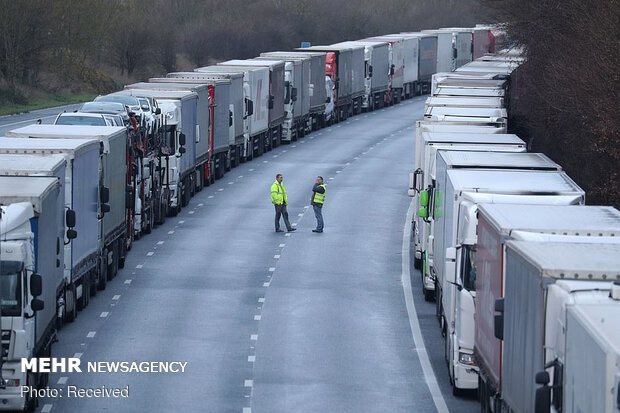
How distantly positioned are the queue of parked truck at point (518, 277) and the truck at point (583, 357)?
11 mm

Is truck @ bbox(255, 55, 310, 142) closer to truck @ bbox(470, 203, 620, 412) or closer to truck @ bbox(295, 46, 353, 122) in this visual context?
truck @ bbox(295, 46, 353, 122)

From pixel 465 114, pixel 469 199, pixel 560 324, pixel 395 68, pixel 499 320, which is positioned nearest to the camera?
pixel 560 324

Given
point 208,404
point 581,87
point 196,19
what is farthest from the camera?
point 196,19

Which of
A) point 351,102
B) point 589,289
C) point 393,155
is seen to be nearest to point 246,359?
point 589,289

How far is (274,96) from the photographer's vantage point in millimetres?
61406

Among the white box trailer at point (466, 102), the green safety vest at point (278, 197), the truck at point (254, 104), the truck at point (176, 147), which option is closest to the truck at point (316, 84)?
the truck at point (254, 104)

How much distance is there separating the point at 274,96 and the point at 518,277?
46.0 metres

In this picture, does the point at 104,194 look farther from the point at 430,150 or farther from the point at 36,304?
the point at 36,304

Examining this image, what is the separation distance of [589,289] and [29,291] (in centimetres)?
918

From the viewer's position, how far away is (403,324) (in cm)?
2864

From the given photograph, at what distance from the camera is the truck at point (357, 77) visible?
78.5 meters

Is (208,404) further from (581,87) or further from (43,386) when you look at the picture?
(581,87)

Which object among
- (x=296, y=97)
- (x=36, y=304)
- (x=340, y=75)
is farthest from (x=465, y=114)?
(x=340, y=75)

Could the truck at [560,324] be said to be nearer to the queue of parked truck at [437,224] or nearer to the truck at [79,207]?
the queue of parked truck at [437,224]
